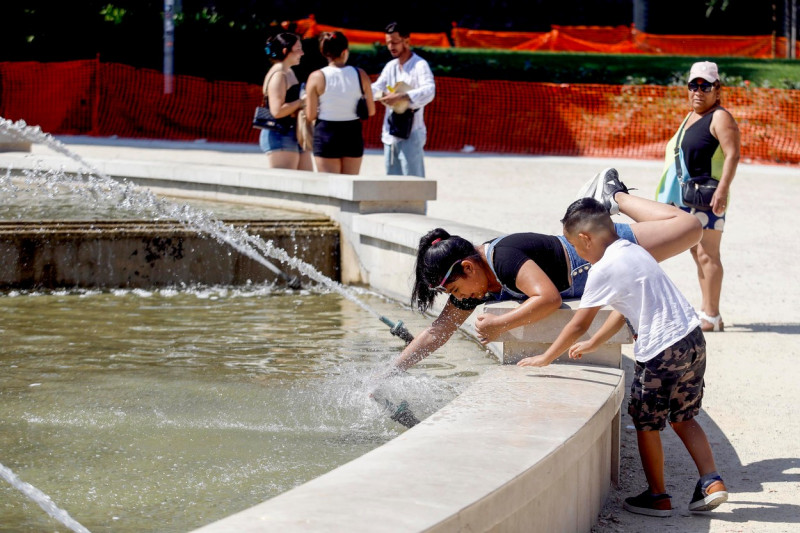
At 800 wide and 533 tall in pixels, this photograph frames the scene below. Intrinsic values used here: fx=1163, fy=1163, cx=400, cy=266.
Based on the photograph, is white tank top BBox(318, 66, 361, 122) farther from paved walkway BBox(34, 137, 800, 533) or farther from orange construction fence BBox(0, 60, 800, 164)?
orange construction fence BBox(0, 60, 800, 164)

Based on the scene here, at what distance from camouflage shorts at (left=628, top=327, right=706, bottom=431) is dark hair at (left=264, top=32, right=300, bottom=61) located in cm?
543

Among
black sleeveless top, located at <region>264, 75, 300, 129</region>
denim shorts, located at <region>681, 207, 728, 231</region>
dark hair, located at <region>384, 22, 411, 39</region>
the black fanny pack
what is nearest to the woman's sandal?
denim shorts, located at <region>681, 207, 728, 231</region>

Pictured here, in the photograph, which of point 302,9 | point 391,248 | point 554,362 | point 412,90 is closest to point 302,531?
point 554,362

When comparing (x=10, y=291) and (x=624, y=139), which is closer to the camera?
(x=10, y=291)

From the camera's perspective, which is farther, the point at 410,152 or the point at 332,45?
the point at 410,152

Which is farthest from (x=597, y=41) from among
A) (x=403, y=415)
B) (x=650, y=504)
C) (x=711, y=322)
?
(x=650, y=504)

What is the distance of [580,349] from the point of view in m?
4.33

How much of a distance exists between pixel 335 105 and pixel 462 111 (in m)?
10.7

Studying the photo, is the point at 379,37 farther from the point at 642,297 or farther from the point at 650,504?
the point at 650,504

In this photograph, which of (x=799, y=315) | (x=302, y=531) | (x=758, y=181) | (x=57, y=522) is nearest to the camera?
(x=302, y=531)

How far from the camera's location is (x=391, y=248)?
755cm

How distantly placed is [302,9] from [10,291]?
1342 inches

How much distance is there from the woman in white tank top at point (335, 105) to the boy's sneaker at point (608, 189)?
3.62m

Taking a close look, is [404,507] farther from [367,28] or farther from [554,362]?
[367,28]
